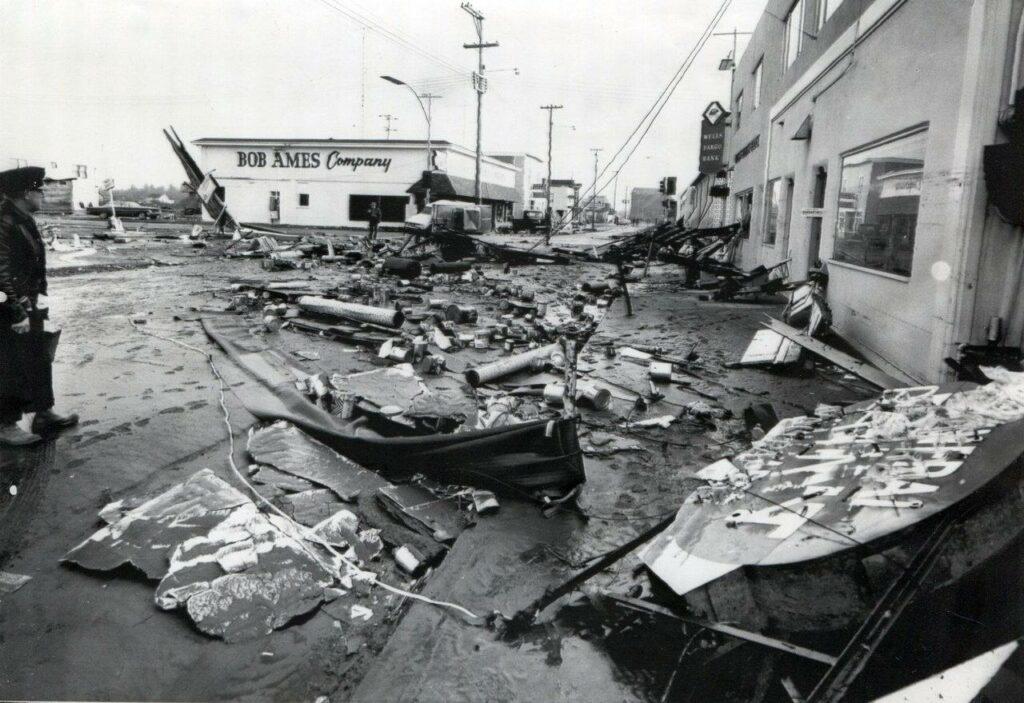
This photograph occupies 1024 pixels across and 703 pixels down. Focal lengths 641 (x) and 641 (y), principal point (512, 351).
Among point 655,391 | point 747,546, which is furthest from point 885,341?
point 747,546

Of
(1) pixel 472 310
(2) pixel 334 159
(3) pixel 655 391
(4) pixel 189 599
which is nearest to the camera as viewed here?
(4) pixel 189 599

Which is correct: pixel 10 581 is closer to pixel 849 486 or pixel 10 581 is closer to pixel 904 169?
pixel 849 486

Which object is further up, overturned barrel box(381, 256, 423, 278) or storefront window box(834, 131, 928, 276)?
storefront window box(834, 131, 928, 276)

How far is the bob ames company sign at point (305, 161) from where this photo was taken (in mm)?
39344

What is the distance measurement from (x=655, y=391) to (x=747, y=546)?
368 cm

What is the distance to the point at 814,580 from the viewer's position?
2195mm

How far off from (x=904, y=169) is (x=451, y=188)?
33741mm

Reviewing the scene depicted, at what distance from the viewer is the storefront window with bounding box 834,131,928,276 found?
632cm

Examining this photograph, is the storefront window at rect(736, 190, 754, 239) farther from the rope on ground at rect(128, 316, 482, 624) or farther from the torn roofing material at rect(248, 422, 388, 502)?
the rope on ground at rect(128, 316, 482, 624)

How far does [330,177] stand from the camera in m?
39.9

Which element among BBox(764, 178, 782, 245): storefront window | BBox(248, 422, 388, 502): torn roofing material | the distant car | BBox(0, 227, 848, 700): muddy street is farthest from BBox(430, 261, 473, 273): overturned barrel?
the distant car

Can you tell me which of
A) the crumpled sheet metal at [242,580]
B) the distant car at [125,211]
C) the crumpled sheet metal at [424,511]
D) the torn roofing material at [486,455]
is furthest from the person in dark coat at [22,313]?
the distant car at [125,211]

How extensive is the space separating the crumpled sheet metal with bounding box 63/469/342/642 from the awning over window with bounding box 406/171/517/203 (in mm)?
36034

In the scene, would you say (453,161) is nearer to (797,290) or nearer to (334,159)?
(334,159)
